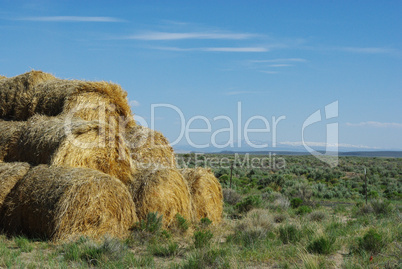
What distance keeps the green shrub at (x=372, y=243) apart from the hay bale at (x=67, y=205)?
4.24 meters

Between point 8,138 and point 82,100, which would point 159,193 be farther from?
point 8,138

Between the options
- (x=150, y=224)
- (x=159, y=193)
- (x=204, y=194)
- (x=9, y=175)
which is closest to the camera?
(x=150, y=224)

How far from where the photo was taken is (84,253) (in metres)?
7.04

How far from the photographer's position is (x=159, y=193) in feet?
30.9

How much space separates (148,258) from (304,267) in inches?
91.8

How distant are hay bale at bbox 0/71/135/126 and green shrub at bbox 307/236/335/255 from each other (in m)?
5.50

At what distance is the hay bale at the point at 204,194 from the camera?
36.3ft

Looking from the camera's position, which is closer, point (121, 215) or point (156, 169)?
point (121, 215)

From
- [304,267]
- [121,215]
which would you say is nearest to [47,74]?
[121,215]

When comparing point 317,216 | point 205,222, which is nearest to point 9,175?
point 205,222

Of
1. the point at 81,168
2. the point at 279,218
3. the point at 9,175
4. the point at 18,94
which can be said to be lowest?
the point at 279,218

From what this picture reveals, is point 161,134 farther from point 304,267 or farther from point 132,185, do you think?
point 304,267

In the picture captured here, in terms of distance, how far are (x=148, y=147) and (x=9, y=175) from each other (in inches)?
122

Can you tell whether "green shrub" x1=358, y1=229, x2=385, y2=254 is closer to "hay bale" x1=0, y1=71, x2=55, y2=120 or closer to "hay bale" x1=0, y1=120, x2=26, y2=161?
"hay bale" x1=0, y1=120, x2=26, y2=161
